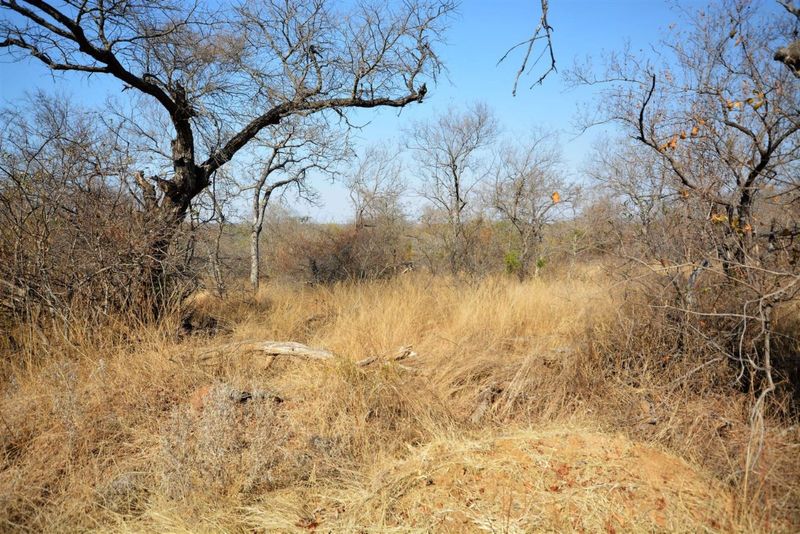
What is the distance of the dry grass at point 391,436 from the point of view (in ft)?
8.66

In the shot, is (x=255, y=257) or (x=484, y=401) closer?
(x=484, y=401)

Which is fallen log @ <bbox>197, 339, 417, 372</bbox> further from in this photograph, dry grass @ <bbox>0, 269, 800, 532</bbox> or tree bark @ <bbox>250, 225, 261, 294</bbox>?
tree bark @ <bbox>250, 225, 261, 294</bbox>

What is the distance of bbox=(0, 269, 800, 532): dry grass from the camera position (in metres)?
2.64

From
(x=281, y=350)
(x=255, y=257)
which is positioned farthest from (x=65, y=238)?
(x=255, y=257)

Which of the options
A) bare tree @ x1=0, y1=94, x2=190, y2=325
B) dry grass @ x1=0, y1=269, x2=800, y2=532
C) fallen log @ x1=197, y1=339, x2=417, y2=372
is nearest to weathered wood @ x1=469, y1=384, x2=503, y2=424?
dry grass @ x1=0, y1=269, x2=800, y2=532

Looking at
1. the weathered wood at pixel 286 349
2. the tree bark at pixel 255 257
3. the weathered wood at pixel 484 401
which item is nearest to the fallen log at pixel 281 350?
the weathered wood at pixel 286 349

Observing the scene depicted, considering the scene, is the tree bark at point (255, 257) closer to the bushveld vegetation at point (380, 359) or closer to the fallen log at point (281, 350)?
the bushveld vegetation at point (380, 359)

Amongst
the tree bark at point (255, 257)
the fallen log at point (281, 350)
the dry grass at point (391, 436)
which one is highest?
the tree bark at point (255, 257)

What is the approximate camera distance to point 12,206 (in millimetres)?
5082

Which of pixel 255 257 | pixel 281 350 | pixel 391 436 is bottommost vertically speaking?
pixel 391 436

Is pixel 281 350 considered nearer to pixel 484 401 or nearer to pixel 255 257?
pixel 484 401

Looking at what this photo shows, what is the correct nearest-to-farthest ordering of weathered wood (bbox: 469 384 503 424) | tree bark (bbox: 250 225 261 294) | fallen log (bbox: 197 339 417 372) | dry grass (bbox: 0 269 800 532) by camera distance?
dry grass (bbox: 0 269 800 532), weathered wood (bbox: 469 384 503 424), fallen log (bbox: 197 339 417 372), tree bark (bbox: 250 225 261 294)

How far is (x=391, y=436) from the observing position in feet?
11.8

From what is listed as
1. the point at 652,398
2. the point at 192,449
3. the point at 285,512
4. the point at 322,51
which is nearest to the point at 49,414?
the point at 192,449
